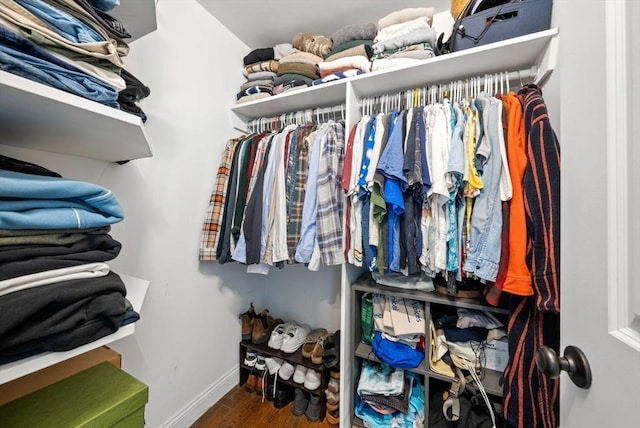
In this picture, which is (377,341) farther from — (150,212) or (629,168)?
(150,212)

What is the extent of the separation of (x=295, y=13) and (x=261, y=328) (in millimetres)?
1866

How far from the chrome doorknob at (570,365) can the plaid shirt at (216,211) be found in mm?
1239

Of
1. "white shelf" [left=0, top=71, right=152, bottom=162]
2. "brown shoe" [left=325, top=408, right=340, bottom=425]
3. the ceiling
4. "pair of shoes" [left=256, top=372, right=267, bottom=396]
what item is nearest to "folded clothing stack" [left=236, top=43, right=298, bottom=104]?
the ceiling

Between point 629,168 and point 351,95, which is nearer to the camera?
point 629,168

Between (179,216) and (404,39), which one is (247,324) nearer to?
(179,216)

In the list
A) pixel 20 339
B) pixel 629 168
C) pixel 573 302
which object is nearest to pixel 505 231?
pixel 573 302

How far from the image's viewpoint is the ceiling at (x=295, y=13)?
1188 millimetres

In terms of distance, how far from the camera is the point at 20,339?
0.39 metres

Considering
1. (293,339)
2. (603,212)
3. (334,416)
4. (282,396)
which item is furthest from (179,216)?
(603,212)

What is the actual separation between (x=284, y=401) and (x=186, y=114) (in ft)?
5.48

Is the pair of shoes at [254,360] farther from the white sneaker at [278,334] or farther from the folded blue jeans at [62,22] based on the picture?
the folded blue jeans at [62,22]

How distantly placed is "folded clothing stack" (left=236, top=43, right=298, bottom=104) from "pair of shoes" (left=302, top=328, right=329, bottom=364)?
4.82 ft

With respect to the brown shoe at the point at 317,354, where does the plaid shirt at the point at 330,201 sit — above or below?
above

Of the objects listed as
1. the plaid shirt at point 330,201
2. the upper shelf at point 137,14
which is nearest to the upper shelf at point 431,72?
the plaid shirt at point 330,201
